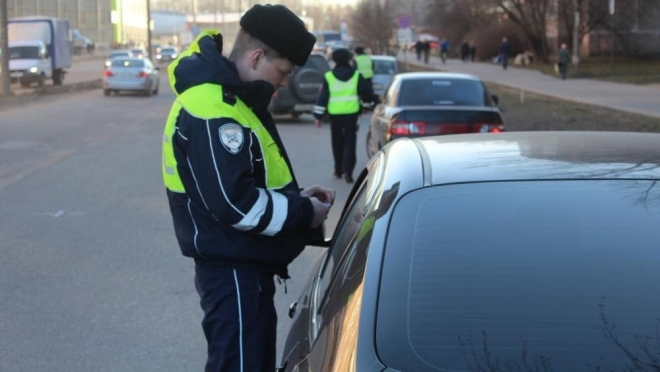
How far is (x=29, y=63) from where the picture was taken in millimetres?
38406

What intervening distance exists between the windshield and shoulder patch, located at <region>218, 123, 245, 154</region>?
1489 inches

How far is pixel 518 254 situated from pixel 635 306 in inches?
13.7

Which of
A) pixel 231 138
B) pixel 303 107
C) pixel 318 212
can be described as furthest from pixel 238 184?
pixel 303 107

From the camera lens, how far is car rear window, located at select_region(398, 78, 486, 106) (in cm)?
1287

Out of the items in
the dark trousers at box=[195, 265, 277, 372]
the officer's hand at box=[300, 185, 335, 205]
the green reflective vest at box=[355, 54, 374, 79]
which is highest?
the green reflective vest at box=[355, 54, 374, 79]

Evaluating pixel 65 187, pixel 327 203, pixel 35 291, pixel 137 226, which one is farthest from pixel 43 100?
pixel 327 203

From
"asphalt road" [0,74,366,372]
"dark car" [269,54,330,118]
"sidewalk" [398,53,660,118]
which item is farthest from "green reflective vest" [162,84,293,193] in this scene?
"sidewalk" [398,53,660,118]

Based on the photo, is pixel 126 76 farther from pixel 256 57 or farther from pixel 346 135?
pixel 256 57

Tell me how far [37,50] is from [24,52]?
2.23 feet

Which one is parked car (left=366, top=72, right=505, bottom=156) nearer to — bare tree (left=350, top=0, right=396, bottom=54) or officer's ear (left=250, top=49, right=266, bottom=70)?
officer's ear (left=250, top=49, right=266, bottom=70)

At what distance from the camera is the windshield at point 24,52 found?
39031mm

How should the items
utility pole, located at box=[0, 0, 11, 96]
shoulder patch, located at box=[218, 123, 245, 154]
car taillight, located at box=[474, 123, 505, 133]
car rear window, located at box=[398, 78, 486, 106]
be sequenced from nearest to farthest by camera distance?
shoulder patch, located at box=[218, 123, 245, 154] → car taillight, located at box=[474, 123, 505, 133] → car rear window, located at box=[398, 78, 486, 106] → utility pole, located at box=[0, 0, 11, 96]

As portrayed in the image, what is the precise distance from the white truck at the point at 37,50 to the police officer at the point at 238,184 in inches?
1418

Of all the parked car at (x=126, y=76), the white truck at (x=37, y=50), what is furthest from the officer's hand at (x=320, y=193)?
the white truck at (x=37, y=50)
